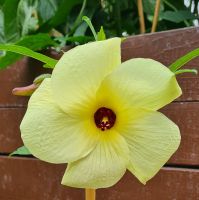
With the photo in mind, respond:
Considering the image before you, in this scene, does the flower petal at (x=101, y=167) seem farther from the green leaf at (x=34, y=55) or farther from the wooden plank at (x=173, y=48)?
the wooden plank at (x=173, y=48)

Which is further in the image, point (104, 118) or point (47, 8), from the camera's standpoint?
point (47, 8)

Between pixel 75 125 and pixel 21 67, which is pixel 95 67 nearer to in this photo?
pixel 75 125

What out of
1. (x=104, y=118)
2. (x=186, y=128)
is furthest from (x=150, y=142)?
(x=186, y=128)

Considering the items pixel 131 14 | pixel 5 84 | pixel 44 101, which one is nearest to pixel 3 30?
pixel 5 84

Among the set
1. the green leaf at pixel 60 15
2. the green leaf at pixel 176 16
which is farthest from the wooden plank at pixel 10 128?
the green leaf at pixel 176 16

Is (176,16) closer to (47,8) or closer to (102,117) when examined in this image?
(47,8)

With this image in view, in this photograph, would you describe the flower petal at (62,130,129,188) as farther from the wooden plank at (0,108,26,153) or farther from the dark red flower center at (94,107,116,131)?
the wooden plank at (0,108,26,153)

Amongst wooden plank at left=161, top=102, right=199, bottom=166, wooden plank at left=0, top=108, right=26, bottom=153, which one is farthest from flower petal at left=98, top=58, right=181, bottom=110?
wooden plank at left=0, top=108, right=26, bottom=153
